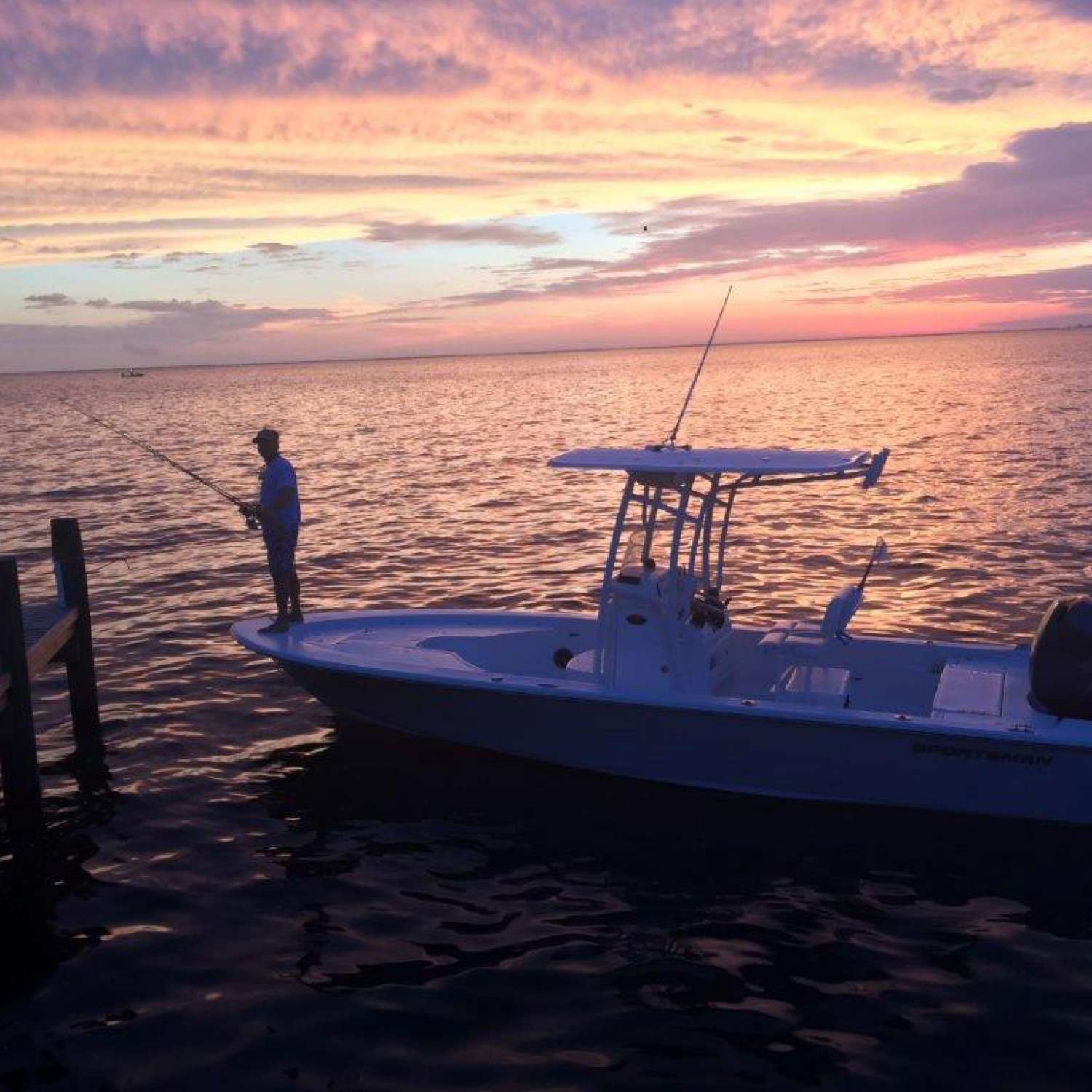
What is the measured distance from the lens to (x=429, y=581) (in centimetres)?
1869

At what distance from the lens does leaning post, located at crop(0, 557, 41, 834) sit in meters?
9.17

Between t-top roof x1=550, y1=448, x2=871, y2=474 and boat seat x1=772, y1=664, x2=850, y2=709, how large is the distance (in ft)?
6.40

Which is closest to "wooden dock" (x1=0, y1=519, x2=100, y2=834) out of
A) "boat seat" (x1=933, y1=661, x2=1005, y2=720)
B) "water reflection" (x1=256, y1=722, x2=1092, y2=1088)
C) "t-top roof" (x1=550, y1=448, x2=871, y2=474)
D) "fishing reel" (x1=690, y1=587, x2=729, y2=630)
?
"water reflection" (x1=256, y1=722, x2=1092, y2=1088)

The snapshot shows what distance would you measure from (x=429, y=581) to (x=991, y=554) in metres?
10.5

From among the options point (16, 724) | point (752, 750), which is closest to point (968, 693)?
point (752, 750)

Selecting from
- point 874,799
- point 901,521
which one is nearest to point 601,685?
point 874,799

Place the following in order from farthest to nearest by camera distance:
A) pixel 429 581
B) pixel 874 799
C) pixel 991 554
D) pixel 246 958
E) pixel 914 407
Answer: pixel 914 407
pixel 991 554
pixel 429 581
pixel 874 799
pixel 246 958

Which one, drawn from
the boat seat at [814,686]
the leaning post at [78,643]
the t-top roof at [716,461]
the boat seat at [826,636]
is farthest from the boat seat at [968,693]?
the leaning post at [78,643]

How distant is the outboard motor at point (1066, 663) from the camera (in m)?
8.42

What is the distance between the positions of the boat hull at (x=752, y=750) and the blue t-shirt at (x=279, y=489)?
4.86 feet

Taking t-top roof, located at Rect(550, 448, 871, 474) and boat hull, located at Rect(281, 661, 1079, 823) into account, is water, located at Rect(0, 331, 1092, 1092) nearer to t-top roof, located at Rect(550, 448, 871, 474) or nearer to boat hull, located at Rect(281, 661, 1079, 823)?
boat hull, located at Rect(281, 661, 1079, 823)

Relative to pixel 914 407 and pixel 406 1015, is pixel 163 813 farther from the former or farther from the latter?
pixel 914 407

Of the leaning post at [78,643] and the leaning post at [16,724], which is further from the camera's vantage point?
the leaning post at [78,643]

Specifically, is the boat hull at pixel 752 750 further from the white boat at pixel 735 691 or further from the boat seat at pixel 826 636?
the boat seat at pixel 826 636
